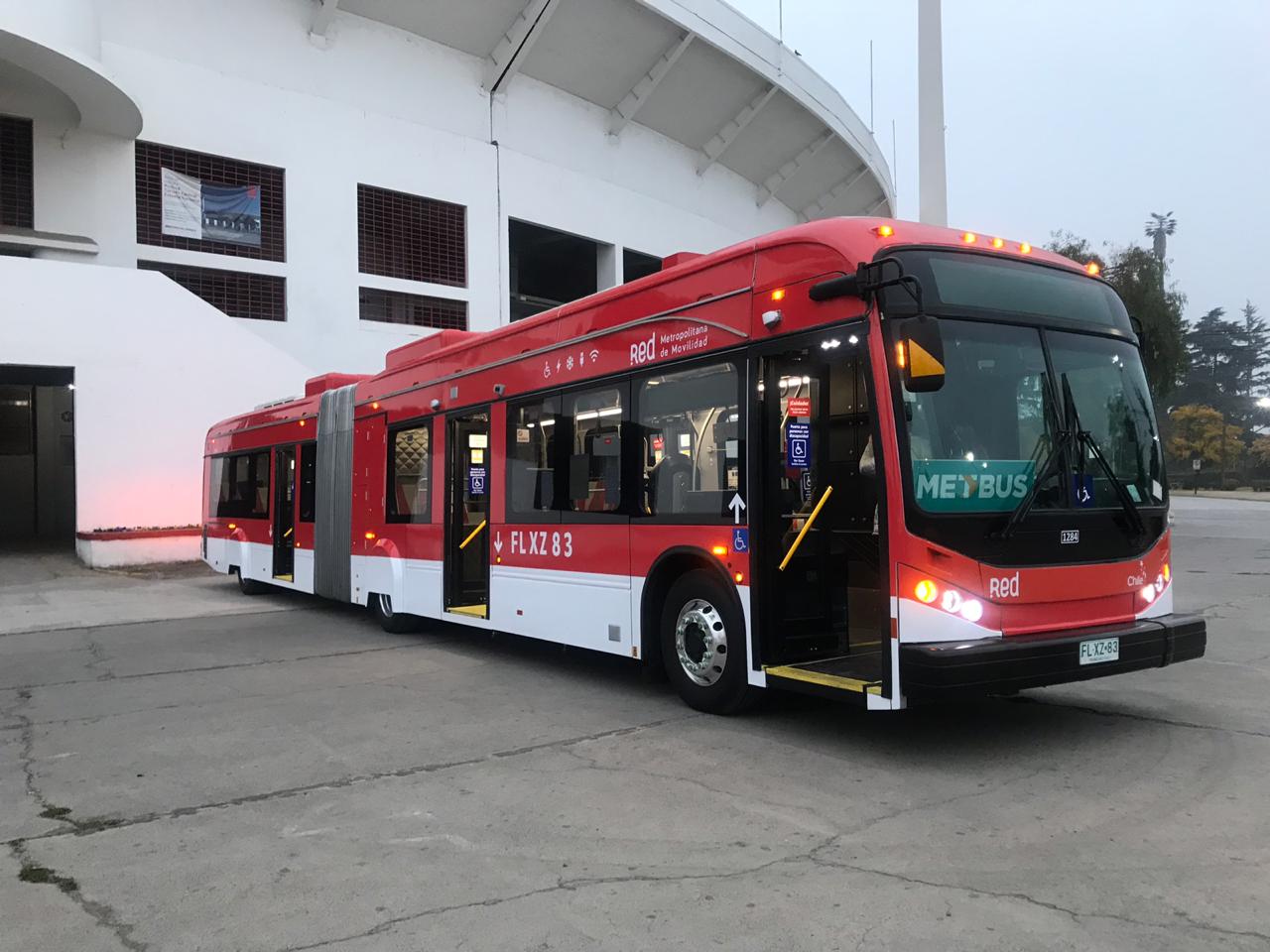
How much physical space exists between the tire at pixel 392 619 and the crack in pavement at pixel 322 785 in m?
5.37

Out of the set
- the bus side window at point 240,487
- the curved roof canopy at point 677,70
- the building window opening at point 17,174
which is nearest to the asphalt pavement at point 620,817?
the bus side window at point 240,487

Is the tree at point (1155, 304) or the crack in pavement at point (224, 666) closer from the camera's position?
the crack in pavement at point (224, 666)

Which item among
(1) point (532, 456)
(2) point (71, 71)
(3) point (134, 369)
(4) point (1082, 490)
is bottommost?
(4) point (1082, 490)

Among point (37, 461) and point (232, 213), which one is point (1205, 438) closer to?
point (232, 213)

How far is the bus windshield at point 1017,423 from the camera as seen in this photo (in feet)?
17.3

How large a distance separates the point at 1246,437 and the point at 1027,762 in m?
104

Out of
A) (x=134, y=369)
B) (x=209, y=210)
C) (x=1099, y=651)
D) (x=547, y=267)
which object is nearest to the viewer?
(x=1099, y=651)

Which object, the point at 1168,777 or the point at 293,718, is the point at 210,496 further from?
the point at 1168,777

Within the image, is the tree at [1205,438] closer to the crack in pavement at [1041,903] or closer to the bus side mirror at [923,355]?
the bus side mirror at [923,355]

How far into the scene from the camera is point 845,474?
650 cm

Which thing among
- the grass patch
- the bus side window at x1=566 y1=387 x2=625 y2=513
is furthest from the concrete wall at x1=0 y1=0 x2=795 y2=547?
the grass patch

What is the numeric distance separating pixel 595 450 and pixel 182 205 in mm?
18157

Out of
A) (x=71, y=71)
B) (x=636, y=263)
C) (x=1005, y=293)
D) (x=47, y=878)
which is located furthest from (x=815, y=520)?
(x=636, y=263)

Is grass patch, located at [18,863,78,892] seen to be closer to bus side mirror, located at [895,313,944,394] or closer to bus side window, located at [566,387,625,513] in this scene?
bus side window, located at [566,387,625,513]
